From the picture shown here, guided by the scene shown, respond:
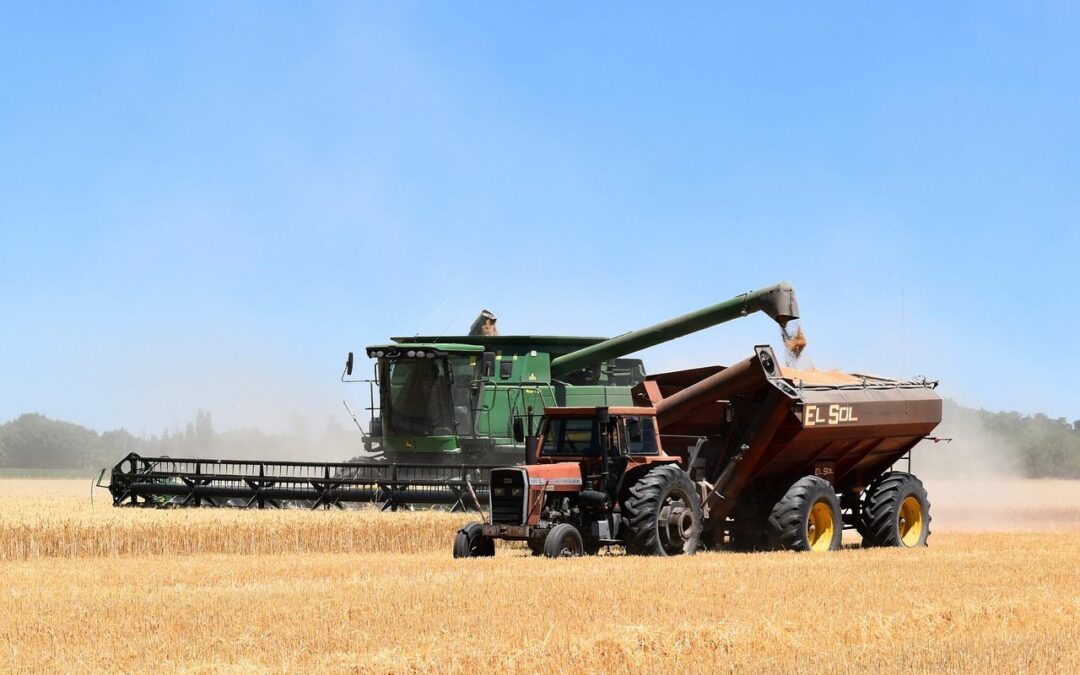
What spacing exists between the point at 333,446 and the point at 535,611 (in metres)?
31.0

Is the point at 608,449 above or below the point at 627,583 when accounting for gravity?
above

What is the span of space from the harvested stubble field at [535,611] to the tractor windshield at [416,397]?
5233mm

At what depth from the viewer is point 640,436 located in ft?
48.6

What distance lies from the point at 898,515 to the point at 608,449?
4728 mm

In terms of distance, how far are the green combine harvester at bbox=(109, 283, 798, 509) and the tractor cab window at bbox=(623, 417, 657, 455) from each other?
14.1 feet

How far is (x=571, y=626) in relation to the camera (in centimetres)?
888

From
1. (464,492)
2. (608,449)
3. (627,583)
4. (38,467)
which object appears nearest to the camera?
(627,583)

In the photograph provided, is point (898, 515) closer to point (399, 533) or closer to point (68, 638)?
point (399, 533)

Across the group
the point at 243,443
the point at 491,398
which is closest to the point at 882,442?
the point at 491,398

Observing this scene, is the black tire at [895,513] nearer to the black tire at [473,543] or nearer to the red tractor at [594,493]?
the red tractor at [594,493]

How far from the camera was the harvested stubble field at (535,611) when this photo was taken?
26.0 ft

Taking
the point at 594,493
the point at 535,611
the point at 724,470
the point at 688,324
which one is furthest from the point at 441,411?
the point at 535,611

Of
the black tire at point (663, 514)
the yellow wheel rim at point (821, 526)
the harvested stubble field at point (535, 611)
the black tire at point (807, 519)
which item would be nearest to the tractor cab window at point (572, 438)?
the black tire at point (663, 514)

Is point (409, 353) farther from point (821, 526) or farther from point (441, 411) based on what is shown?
point (821, 526)
